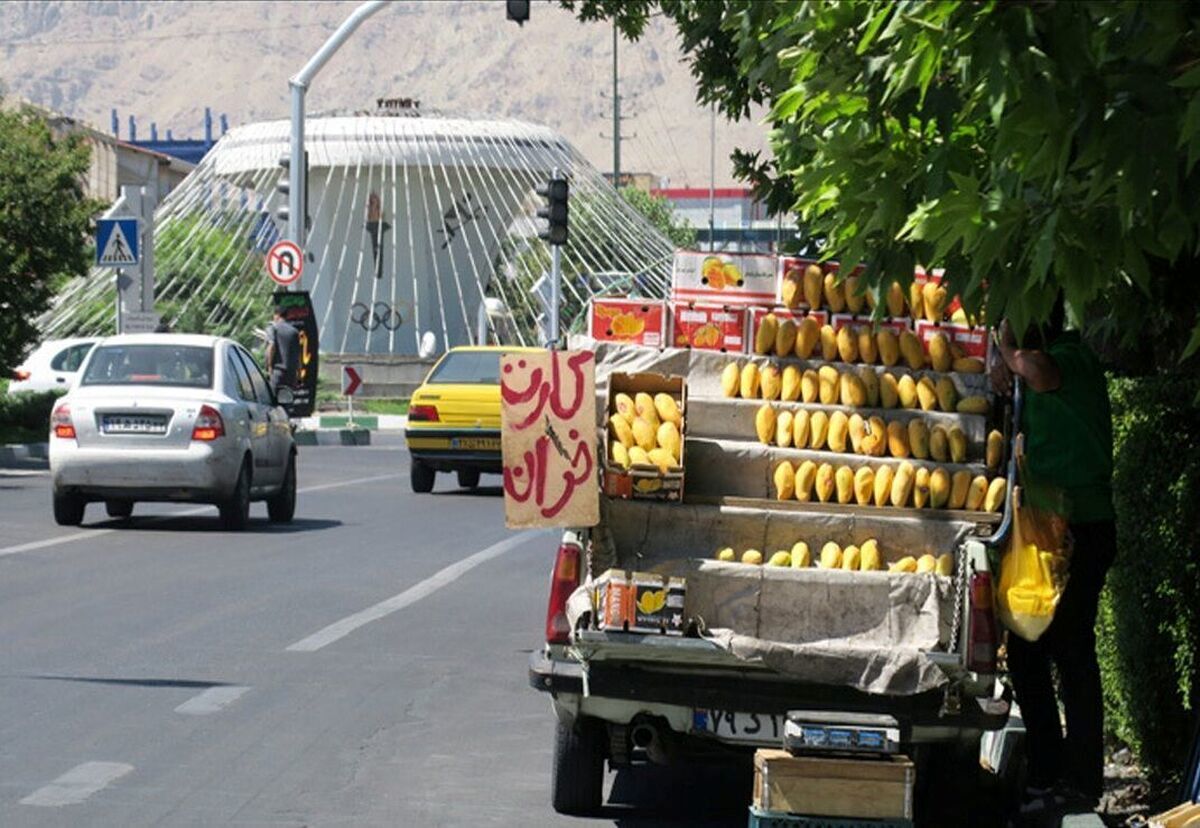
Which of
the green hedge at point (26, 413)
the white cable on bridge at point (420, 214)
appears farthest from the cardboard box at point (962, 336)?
the white cable on bridge at point (420, 214)

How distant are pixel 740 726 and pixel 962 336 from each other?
240 centimetres

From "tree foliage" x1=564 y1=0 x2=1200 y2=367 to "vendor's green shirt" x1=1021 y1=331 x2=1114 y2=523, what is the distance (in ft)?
7.04

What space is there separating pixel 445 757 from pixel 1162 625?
122 inches

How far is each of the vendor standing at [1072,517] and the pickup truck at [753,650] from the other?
0.80ft

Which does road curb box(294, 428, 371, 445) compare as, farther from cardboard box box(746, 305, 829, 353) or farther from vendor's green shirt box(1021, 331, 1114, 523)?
vendor's green shirt box(1021, 331, 1114, 523)

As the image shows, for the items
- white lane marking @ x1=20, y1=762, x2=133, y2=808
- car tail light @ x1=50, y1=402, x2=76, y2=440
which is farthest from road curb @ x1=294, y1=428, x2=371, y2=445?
white lane marking @ x1=20, y1=762, x2=133, y2=808

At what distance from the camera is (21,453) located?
32031mm

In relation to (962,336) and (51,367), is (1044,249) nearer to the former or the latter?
(962,336)

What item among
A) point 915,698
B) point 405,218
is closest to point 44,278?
point 915,698

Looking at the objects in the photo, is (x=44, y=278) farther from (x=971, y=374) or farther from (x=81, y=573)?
(x=971, y=374)

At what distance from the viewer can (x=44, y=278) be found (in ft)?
114

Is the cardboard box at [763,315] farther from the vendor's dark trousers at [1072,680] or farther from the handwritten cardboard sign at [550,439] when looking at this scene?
the vendor's dark trousers at [1072,680]

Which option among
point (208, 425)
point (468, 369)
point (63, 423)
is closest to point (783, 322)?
point (208, 425)

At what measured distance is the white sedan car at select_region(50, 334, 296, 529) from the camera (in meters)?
20.5
